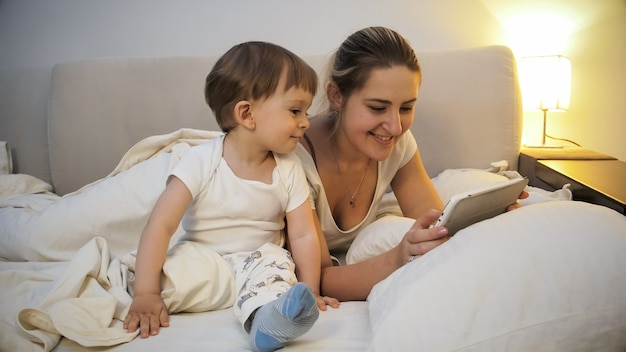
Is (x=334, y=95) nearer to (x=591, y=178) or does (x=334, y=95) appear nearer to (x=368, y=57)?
(x=368, y=57)

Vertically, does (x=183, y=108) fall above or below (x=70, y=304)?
above

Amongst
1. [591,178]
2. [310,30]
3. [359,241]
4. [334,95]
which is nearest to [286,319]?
[359,241]

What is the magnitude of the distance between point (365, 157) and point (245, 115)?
438 mm

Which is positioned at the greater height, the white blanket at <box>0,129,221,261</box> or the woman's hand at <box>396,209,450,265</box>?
the woman's hand at <box>396,209,450,265</box>

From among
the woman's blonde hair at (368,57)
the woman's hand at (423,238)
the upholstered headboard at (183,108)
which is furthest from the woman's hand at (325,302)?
the upholstered headboard at (183,108)

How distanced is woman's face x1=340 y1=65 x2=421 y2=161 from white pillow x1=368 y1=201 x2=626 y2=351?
49cm

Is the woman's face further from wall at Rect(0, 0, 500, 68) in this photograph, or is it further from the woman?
wall at Rect(0, 0, 500, 68)

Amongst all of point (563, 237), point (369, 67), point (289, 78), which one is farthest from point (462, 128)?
point (563, 237)

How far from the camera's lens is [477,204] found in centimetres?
98

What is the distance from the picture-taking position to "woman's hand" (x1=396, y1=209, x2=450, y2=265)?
1020mm

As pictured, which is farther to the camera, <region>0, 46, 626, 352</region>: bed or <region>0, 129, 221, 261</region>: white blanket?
<region>0, 129, 221, 261</region>: white blanket

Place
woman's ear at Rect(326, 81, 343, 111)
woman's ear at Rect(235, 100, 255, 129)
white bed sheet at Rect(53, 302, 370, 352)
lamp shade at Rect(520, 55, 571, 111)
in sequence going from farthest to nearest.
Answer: lamp shade at Rect(520, 55, 571, 111), woman's ear at Rect(326, 81, 343, 111), woman's ear at Rect(235, 100, 255, 129), white bed sheet at Rect(53, 302, 370, 352)

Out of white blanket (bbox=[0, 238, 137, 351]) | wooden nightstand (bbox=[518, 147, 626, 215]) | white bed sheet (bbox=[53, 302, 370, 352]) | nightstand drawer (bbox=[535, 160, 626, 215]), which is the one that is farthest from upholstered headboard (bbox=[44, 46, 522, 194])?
white bed sheet (bbox=[53, 302, 370, 352])

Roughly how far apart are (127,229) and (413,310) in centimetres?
100
